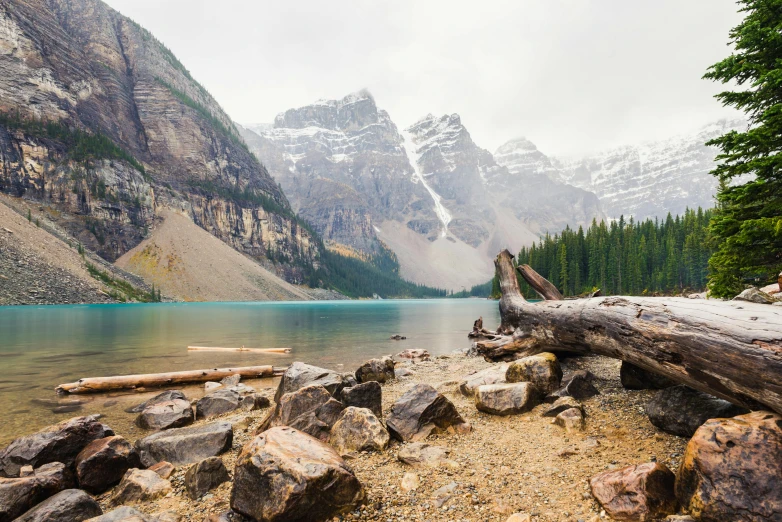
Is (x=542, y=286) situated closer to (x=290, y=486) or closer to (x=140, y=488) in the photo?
(x=290, y=486)

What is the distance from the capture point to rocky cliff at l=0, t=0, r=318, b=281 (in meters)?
125

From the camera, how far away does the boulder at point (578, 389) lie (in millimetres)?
7676

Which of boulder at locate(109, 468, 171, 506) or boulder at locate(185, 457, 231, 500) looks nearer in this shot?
boulder at locate(185, 457, 231, 500)

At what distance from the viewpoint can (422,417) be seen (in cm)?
668

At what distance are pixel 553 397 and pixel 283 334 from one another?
103 feet

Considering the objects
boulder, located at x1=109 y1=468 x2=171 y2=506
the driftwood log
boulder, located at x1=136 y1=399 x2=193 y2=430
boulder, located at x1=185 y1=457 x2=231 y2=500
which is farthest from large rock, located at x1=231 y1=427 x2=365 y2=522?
boulder, located at x1=136 y1=399 x2=193 y2=430

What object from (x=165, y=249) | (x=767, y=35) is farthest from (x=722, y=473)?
(x=165, y=249)

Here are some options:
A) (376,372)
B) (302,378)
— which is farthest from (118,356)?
(302,378)

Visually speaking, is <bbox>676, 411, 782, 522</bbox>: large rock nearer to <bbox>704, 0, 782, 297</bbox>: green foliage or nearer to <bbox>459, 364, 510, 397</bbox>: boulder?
<bbox>459, 364, 510, 397</bbox>: boulder

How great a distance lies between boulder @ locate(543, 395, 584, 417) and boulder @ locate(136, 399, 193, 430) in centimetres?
942

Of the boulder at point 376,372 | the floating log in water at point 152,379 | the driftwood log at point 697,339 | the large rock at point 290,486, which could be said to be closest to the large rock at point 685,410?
the driftwood log at point 697,339

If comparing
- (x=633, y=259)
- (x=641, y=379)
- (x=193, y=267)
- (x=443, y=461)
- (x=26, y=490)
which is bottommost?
(x=26, y=490)

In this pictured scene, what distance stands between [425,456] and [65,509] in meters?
→ 5.10

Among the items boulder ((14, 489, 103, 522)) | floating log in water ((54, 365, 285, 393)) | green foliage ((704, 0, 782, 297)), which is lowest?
floating log in water ((54, 365, 285, 393))
